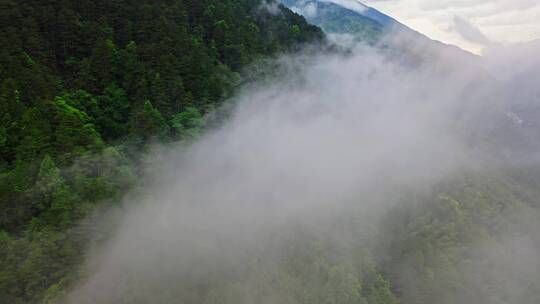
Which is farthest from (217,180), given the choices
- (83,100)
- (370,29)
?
(370,29)

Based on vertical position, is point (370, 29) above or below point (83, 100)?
below

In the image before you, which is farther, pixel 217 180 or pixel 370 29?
pixel 370 29

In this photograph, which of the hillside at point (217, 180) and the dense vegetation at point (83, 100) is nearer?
the dense vegetation at point (83, 100)

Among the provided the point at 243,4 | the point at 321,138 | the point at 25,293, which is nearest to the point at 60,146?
the point at 25,293

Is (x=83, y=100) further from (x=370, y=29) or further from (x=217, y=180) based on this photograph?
(x=370, y=29)

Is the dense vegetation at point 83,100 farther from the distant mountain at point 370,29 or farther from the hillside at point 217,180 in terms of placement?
the distant mountain at point 370,29

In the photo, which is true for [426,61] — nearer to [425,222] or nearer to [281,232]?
[425,222]

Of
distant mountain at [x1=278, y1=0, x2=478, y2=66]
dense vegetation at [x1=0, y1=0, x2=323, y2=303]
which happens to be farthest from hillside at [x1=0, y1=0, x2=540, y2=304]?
distant mountain at [x1=278, y1=0, x2=478, y2=66]

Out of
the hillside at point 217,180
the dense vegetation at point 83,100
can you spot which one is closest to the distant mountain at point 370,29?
the hillside at point 217,180

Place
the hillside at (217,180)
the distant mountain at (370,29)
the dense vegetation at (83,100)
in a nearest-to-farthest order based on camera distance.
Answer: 1. the dense vegetation at (83,100)
2. the hillside at (217,180)
3. the distant mountain at (370,29)
